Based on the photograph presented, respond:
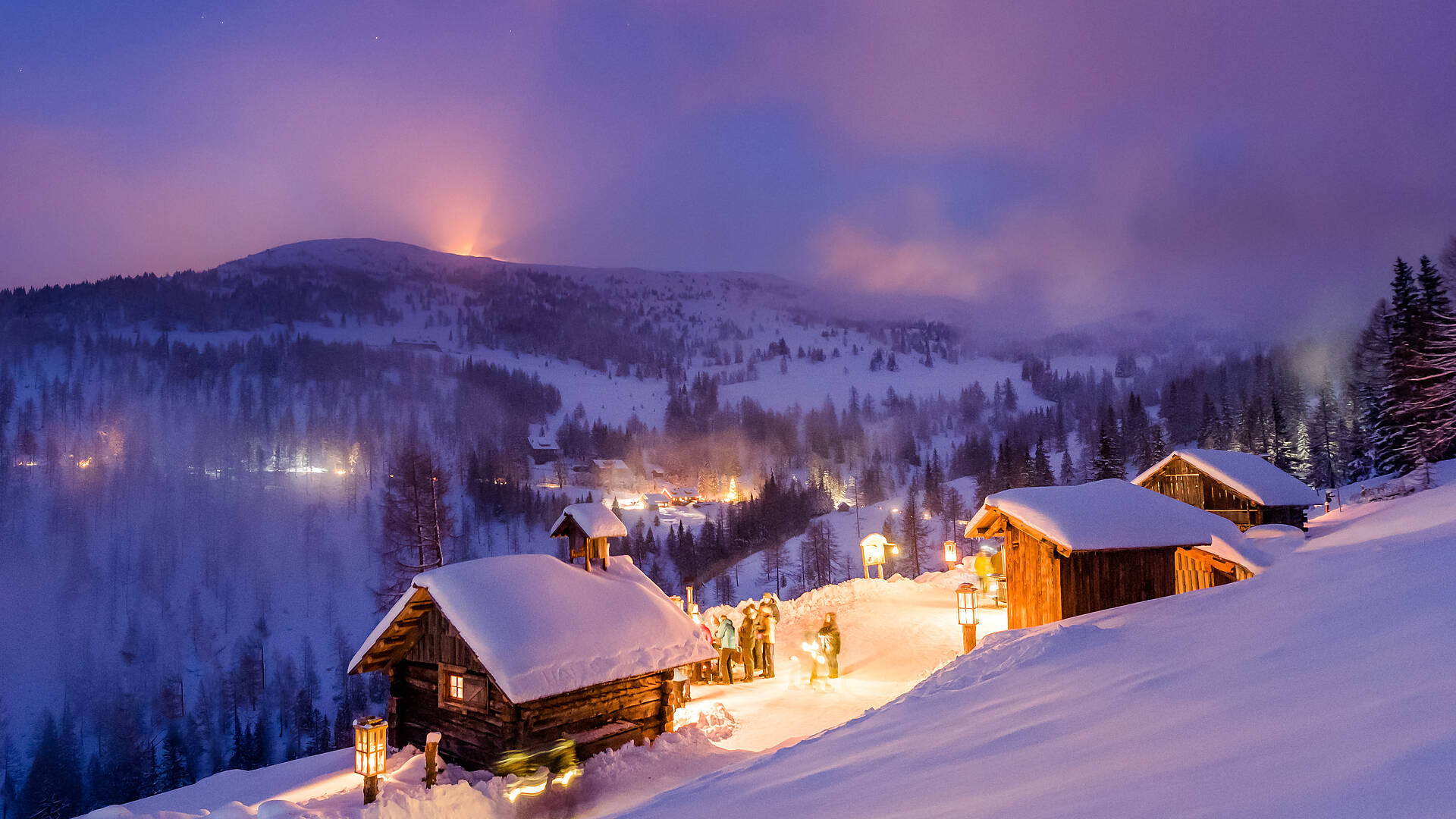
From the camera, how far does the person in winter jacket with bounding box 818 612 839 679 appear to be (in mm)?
17812

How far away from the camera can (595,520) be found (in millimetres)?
16578

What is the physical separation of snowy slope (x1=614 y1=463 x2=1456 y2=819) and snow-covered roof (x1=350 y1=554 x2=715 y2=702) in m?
5.17

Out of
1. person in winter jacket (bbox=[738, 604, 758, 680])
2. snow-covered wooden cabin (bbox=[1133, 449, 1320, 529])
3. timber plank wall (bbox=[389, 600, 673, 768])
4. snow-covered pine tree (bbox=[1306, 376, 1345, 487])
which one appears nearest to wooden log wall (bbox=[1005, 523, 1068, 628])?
person in winter jacket (bbox=[738, 604, 758, 680])

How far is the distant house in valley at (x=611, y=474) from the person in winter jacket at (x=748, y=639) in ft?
366

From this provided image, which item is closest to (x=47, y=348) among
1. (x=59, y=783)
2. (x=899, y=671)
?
(x=59, y=783)

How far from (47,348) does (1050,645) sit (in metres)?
204

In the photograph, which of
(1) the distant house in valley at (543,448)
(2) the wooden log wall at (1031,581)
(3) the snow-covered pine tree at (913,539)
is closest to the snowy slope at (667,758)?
(2) the wooden log wall at (1031,581)

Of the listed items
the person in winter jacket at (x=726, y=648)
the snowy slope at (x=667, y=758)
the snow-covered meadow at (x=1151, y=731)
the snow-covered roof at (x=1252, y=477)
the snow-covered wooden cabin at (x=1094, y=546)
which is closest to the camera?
the snow-covered meadow at (x=1151, y=731)

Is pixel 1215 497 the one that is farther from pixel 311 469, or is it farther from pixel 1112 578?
pixel 311 469

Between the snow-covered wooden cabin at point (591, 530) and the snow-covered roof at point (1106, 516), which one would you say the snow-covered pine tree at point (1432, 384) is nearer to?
the snow-covered roof at point (1106, 516)

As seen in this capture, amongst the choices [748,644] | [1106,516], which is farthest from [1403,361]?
[748,644]

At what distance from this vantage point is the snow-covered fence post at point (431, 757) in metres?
12.2

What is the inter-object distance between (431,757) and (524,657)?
7.63 ft

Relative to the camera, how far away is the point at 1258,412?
7100 centimetres
